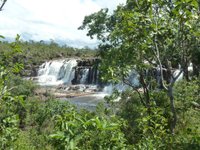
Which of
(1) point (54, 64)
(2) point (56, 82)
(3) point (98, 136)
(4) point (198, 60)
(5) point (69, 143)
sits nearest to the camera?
(5) point (69, 143)

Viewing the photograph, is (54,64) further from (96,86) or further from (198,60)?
(198,60)

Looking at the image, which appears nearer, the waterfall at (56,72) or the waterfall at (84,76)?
the waterfall at (84,76)

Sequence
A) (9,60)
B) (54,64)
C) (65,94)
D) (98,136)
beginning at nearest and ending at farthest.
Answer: (98,136), (9,60), (65,94), (54,64)

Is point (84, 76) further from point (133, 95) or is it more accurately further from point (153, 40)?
point (153, 40)

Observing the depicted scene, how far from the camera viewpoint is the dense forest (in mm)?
2686

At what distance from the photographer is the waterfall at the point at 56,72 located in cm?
4325

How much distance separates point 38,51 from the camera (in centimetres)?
5650

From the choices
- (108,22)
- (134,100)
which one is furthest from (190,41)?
(108,22)

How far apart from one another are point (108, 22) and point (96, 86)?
15.1m

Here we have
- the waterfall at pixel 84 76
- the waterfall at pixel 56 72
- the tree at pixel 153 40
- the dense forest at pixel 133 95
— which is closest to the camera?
the dense forest at pixel 133 95

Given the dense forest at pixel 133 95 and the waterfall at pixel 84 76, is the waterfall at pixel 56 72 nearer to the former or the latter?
the waterfall at pixel 84 76

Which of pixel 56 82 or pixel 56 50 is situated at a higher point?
pixel 56 50

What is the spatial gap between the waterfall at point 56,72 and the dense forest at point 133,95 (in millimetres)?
14969

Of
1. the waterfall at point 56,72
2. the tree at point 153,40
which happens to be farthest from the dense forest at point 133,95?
the waterfall at point 56,72
